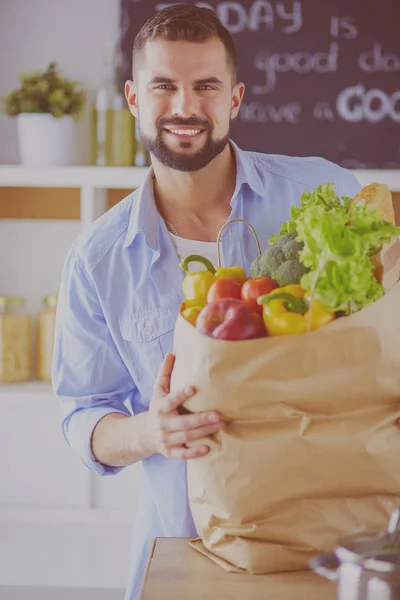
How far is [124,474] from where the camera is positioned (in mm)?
2877

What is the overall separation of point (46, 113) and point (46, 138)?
74 mm

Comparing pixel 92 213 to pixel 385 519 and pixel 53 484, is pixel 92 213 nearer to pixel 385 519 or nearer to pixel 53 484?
pixel 53 484

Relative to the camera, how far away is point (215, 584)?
1.14 m

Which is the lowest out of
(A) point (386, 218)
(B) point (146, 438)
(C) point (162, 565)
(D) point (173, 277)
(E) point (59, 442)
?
(E) point (59, 442)

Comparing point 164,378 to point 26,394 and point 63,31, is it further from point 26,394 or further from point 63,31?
point 63,31

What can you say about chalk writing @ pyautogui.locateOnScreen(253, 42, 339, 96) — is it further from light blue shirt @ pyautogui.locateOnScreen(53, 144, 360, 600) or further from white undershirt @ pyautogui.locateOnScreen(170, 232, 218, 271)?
white undershirt @ pyautogui.locateOnScreen(170, 232, 218, 271)

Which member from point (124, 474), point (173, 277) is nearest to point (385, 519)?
point (173, 277)

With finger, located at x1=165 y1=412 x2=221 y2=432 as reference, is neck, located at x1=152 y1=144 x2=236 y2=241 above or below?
above

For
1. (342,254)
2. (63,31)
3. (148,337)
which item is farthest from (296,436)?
(63,31)

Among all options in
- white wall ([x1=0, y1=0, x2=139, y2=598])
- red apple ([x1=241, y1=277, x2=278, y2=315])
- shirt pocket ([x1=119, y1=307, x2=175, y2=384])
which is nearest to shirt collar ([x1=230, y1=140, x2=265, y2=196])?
shirt pocket ([x1=119, y1=307, x2=175, y2=384])

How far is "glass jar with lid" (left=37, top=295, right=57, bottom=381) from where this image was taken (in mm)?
2920

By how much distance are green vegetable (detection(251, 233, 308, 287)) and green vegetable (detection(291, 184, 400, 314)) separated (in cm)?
2

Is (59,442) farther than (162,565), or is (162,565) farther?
(59,442)

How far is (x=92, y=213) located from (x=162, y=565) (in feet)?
5.65
